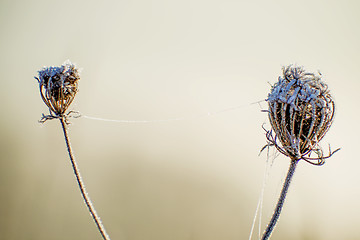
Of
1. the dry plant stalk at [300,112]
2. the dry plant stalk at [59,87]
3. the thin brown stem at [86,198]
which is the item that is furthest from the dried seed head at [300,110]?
the dry plant stalk at [59,87]

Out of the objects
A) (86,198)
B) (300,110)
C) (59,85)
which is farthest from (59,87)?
(300,110)

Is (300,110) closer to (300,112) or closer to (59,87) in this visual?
(300,112)

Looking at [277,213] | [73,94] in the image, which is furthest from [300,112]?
[73,94]

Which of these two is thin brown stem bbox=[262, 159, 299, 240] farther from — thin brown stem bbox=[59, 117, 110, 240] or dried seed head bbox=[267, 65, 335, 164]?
thin brown stem bbox=[59, 117, 110, 240]

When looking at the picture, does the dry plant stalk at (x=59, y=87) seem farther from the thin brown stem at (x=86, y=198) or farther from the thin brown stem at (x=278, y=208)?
the thin brown stem at (x=278, y=208)

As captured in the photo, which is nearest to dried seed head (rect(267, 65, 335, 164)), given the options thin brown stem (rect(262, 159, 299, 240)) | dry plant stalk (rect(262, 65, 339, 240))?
dry plant stalk (rect(262, 65, 339, 240))
